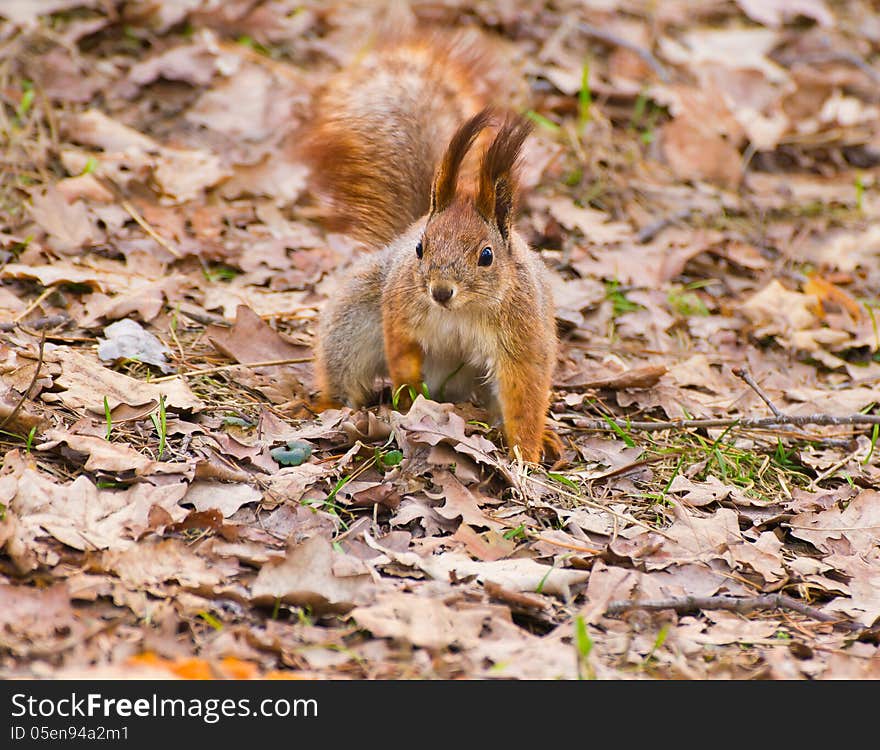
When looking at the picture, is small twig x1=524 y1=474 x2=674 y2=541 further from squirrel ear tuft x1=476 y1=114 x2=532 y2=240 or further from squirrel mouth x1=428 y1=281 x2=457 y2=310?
squirrel ear tuft x1=476 y1=114 x2=532 y2=240

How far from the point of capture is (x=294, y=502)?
11.5ft

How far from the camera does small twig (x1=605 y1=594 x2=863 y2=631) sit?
315cm

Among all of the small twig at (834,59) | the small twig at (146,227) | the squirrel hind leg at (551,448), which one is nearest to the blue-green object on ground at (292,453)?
the squirrel hind leg at (551,448)

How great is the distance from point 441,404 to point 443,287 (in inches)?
24.4

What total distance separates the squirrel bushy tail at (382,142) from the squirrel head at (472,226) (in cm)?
66

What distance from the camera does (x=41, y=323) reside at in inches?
176

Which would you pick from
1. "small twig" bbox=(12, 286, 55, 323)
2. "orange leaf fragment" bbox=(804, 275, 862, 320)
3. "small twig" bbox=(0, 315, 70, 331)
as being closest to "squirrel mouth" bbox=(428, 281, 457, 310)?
"small twig" bbox=(0, 315, 70, 331)

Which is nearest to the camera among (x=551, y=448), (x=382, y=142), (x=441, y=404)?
(x=441, y=404)

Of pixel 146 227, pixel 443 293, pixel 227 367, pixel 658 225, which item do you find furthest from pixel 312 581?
pixel 658 225

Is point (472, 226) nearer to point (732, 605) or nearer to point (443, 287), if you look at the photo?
point (443, 287)

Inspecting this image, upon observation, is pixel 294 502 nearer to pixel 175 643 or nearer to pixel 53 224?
pixel 175 643

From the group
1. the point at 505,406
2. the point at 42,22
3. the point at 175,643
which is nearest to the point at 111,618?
the point at 175,643
